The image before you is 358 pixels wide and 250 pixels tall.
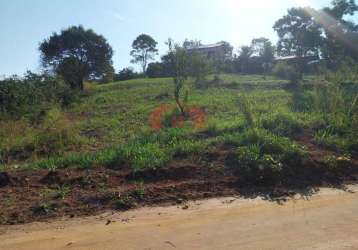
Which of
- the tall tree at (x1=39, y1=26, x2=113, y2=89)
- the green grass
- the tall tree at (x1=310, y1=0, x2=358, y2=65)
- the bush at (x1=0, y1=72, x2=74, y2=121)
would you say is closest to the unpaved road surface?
the green grass

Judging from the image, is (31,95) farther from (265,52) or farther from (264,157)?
(265,52)

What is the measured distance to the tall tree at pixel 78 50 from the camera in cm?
4147

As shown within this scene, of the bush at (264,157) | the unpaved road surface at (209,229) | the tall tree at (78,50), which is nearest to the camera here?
the unpaved road surface at (209,229)

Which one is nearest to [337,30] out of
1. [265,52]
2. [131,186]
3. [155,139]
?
[265,52]

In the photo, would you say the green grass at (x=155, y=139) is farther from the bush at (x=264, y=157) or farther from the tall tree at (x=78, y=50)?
the tall tree at (x=78, y=50)

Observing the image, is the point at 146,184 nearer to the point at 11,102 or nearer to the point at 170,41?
the point at 170,41

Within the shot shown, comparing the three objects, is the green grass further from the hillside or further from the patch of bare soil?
the patch of bare soil

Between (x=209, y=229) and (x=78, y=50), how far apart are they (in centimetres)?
3991

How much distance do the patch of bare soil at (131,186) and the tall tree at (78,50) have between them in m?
35.2

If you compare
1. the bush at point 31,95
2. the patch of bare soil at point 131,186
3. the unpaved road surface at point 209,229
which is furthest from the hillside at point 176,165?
the bush at point 31,95

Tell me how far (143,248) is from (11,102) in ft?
57.1

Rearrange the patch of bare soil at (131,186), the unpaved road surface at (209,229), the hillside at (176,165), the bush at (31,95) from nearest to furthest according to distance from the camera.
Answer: the unpaved road surface at (209,229) < the patch of bare soil at (131,186) < the hillside at (176,165) < the bush at (31,95)

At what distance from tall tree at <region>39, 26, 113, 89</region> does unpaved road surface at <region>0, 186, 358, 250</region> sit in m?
36.9

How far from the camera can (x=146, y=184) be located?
20.1ft
